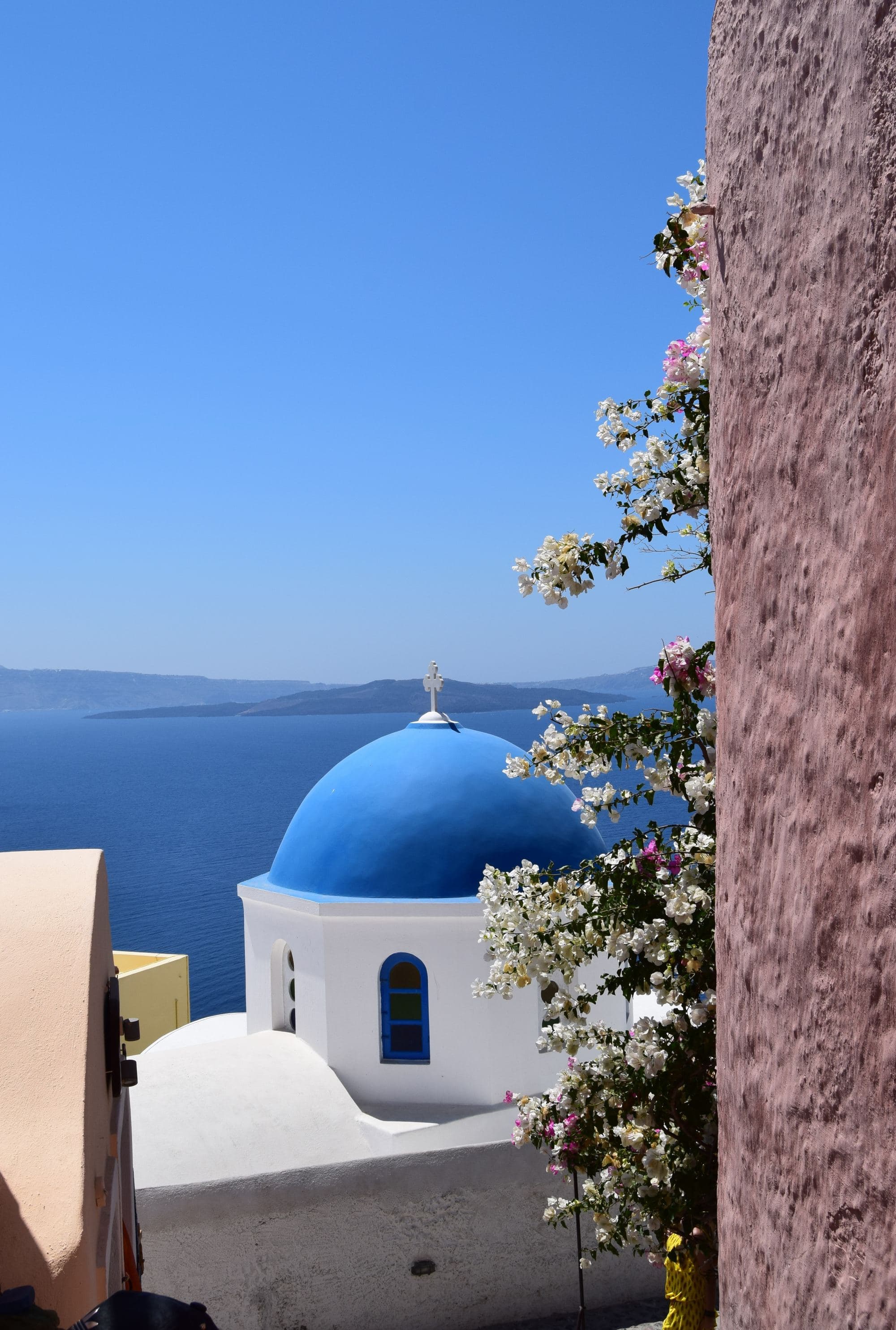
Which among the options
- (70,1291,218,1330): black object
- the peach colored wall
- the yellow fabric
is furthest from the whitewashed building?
(70,1291,218,1330): black object

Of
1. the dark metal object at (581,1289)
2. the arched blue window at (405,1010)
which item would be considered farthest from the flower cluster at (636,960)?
the arched blue window at (405,1010)

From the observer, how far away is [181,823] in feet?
273

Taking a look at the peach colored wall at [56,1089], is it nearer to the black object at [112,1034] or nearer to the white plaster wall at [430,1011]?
the black object at [112,1034]

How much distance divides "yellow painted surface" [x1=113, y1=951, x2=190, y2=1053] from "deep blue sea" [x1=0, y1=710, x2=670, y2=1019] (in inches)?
258

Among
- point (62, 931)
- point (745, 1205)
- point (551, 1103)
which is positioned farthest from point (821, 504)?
point (551, 1103)

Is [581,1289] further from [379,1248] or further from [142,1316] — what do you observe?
[142,1316]

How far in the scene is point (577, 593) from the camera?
5.74m

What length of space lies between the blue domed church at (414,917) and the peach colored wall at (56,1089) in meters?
4.99

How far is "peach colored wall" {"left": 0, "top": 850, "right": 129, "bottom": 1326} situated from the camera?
4082 millimetres

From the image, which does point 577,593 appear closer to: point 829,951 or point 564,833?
point 829,951

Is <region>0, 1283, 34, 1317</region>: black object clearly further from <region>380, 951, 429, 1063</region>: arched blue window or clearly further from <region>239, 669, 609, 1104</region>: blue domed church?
<region>380, 951, 429, 1063</region>: arched blue window

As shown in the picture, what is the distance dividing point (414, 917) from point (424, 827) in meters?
0.86

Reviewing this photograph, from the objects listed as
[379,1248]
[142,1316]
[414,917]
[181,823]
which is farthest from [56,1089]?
[181,823]

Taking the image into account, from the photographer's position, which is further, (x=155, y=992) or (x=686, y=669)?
(x=155, y=992)
